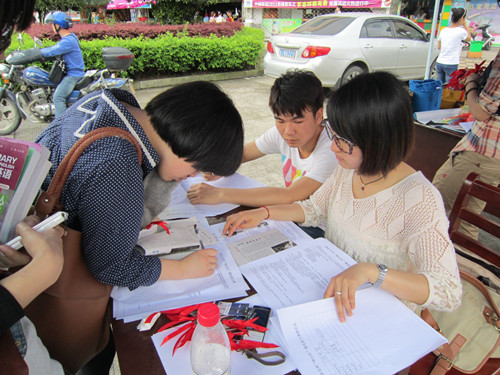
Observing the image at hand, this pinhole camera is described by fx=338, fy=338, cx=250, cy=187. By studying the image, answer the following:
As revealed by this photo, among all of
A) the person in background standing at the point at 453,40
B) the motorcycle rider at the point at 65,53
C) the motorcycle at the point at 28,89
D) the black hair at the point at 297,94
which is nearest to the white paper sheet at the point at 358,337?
the black hair at the point at 297,94

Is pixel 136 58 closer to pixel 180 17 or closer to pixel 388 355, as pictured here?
pixel 180 17

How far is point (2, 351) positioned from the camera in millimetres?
605

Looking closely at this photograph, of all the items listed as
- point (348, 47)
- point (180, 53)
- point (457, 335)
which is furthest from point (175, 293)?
point (180, 53)

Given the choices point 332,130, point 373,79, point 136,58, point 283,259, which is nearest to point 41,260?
point 283,259

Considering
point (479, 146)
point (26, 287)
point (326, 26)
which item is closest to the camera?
point (26, 287)

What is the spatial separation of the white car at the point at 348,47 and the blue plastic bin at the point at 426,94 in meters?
2.46

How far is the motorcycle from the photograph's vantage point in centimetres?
457

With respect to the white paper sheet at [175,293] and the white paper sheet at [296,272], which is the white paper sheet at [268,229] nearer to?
the white paper sheet at [296,272]

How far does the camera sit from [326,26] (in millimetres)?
6098

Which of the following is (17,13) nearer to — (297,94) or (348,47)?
(297,94)

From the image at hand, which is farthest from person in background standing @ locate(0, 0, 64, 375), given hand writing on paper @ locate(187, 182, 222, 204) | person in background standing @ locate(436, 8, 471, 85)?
Result: person in background standing @ locate(436, 8, 471, 85)

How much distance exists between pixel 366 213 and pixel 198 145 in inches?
25.7

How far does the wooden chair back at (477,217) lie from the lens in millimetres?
1268

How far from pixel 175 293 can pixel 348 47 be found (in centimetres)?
581
